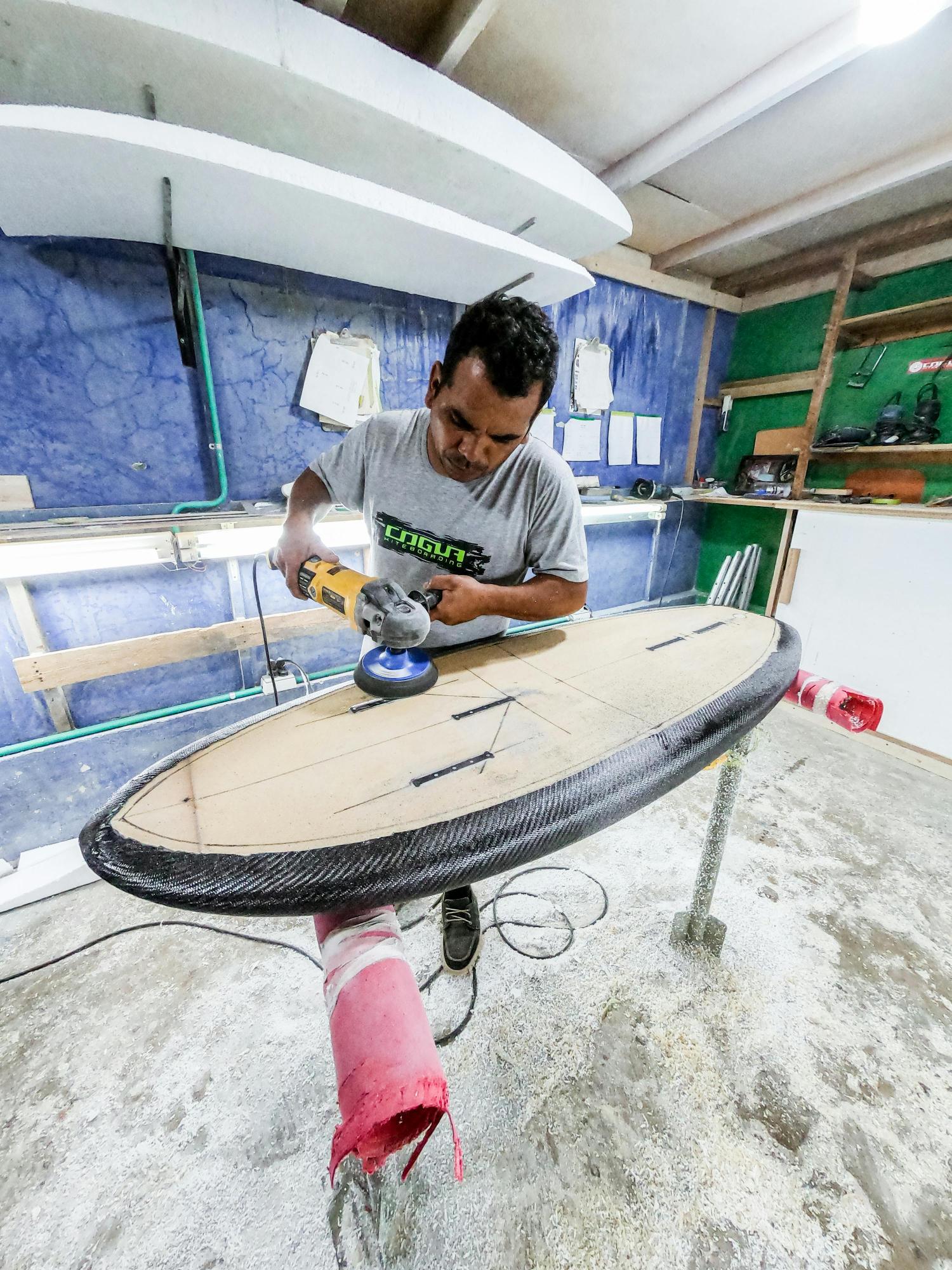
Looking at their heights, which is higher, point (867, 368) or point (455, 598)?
point (867, 368)

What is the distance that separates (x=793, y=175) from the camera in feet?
7.39

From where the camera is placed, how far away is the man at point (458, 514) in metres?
1.16

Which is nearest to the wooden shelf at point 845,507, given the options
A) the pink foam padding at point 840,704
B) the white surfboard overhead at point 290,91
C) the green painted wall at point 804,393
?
the green painted wall at point 804,393

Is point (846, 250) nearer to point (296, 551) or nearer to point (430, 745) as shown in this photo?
point (296, 551)

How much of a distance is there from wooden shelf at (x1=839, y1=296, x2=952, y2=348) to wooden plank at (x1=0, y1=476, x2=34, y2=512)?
4306 mm

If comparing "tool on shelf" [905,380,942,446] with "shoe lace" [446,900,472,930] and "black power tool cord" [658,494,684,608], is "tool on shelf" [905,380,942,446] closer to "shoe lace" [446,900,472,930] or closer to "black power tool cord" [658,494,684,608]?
"black power tool cord" [658,494,684,608]

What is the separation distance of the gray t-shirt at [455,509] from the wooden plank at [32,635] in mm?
1258

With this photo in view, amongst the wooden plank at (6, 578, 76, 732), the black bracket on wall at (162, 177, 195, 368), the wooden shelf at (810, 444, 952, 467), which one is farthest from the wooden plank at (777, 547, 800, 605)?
the wooden plank at (6, 578, 76, 732)

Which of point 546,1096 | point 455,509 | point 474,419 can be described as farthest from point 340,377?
point 546,1096

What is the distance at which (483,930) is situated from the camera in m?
1.58

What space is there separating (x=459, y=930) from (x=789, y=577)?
293cm

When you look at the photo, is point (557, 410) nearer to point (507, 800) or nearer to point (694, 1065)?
point (507, 800)

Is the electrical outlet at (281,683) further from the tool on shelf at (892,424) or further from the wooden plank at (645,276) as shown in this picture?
the tool on shelf at (892,424)

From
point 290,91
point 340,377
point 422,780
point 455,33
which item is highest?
point 455,33
